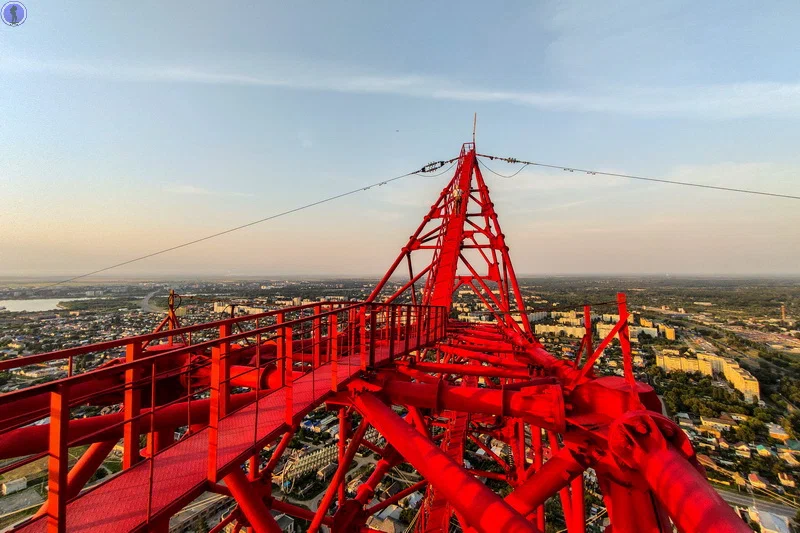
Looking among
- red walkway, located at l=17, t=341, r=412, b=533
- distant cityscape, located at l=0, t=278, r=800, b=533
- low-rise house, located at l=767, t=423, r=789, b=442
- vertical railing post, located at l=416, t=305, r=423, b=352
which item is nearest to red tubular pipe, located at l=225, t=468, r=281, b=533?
red walkway, located at l=17, t=341, r=412, b=533

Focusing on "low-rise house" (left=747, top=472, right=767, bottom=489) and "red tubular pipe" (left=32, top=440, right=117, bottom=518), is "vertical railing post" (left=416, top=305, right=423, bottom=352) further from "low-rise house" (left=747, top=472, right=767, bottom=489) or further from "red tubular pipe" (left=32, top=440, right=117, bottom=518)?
"low-rise house" (left=747, top=472, right=767, bottom=489)

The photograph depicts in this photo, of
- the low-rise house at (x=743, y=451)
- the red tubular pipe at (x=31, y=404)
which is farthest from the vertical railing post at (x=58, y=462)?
the low-rise house at (x=743, y=451)

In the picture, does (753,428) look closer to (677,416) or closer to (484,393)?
(677,416)

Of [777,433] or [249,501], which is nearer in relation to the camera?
[249,501]

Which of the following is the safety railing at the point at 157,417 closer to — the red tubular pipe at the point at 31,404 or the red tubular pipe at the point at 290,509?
the red tubular pipe at the point at 31,404

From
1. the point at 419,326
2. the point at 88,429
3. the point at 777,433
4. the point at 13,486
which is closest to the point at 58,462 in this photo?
the point at 88,429

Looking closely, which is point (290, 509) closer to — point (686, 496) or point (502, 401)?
point (502, 401)
